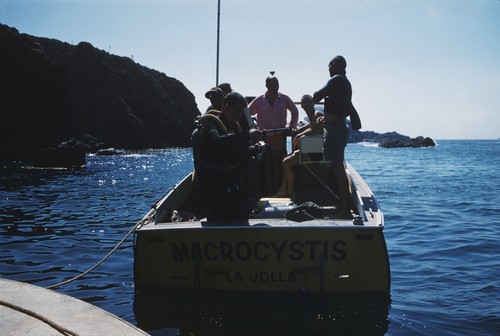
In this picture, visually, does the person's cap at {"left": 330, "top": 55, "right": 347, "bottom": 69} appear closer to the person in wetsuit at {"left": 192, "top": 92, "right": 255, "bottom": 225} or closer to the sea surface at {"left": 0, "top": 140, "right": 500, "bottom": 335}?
the person in wetsuit at {"left": 192, "top": 92, "right": 255, "bottom": 225}

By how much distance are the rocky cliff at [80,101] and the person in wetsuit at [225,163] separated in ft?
131

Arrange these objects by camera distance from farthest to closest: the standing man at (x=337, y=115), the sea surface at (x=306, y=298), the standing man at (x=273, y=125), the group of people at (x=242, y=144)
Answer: the standing man at (x=273, y=125) < the standing man at (x=337, y=115) < the group of people at (x=242, y=144) < the sea surface at (x=306, y=298)

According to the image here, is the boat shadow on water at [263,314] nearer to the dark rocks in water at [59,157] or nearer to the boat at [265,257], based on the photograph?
the boat at [265,257]

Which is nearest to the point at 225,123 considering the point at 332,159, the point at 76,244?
the point at 332,159

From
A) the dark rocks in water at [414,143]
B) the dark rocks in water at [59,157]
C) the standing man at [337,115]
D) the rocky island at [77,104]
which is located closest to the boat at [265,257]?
the standing man at [337,115]

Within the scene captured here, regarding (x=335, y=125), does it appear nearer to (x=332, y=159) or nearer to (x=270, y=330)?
(x=332, y=159)

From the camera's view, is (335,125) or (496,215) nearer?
(335,125)

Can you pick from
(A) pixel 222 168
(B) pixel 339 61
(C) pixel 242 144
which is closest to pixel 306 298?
(A) pixel 222 168

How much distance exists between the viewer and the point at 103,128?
103438 mm

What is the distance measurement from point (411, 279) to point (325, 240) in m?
3.35

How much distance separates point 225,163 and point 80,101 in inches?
4324

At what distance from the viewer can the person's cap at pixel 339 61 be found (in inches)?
271

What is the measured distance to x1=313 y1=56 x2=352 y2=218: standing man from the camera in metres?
6.83

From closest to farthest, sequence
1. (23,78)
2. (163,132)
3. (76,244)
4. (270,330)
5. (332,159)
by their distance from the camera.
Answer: (270,330) → (332,159) → (76,244) → (23,78) → (163,132)
